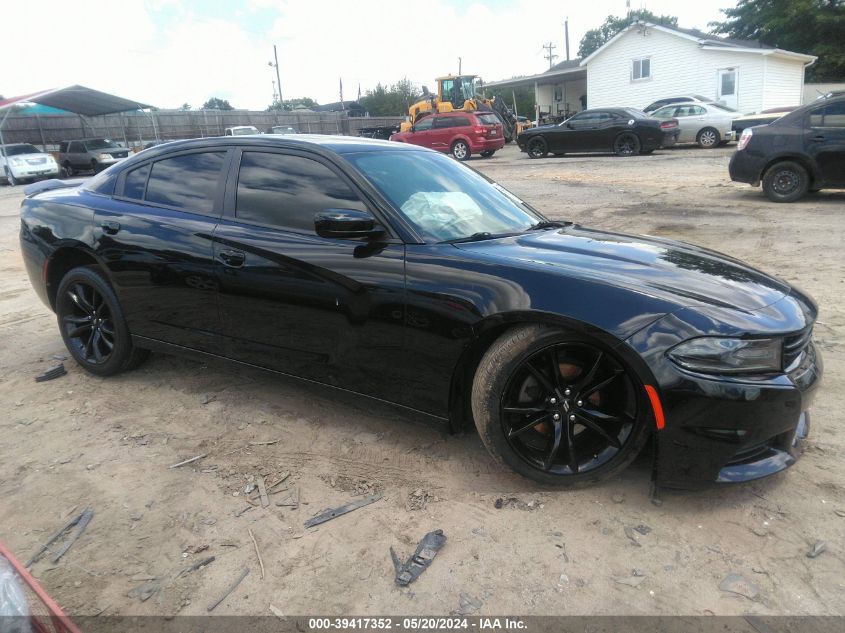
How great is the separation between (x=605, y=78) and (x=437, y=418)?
106 ft

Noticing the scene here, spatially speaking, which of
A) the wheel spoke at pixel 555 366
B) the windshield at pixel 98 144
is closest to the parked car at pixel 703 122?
the wheel spoke at pixel 555 366

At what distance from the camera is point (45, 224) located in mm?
4238

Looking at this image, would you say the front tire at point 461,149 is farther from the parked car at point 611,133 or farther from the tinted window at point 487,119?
the parked car at point 611,133

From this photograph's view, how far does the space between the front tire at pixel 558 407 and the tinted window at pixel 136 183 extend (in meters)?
2.58

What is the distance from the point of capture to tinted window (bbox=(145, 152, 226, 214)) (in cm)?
359

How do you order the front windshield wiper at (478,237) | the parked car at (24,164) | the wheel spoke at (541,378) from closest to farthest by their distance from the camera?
the wheel spoke at (541,378) → the front windshield wiper at (478,237) → the parked car at (24,164)

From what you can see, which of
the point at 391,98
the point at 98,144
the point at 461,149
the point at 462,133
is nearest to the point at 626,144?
the point at 462,133

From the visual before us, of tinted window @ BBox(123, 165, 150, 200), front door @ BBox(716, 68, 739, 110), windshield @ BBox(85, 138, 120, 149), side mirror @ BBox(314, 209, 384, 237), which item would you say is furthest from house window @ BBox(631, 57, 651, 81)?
side mirror @ BBox(314, 209, 384, 237)

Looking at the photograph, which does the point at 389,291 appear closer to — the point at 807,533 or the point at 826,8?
the point at 807,533

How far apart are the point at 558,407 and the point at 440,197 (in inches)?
52.5

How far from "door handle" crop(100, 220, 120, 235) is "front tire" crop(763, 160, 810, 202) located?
9653mm

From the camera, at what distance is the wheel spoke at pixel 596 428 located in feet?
8.52

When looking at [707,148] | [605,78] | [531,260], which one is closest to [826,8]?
[605,78]

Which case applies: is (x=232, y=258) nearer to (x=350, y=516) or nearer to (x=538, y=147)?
(x=350, y=516)
